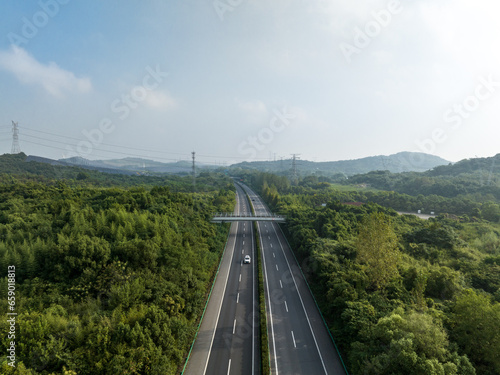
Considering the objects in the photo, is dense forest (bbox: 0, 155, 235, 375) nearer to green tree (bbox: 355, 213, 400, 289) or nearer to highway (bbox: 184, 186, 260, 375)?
highway (bbox: 184, 186, 260, 375)

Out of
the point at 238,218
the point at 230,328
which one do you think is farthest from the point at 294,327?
the point at 238,218

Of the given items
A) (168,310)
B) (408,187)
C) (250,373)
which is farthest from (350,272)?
(408,187)

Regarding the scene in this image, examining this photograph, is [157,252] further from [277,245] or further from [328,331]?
[277,245]

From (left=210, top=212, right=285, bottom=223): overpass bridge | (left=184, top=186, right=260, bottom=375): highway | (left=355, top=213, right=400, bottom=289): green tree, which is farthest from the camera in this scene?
(left=210, top=212, right=285, bottom=223): overpass bridge

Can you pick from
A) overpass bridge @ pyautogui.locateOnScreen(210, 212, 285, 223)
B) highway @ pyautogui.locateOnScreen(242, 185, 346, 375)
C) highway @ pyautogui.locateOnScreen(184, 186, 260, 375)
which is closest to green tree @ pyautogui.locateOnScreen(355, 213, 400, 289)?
highway @ pyautogui.locateOnScreen(242, 185, 346, 375)

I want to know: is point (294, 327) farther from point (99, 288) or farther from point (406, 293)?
point (99, 288)

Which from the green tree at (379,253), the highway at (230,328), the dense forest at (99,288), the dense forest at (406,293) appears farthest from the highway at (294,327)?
the dense forest at (99,288)

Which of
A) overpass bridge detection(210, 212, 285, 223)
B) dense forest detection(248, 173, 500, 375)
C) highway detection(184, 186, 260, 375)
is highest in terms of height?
overpass bridge detection(210, 212, 285, 223)
